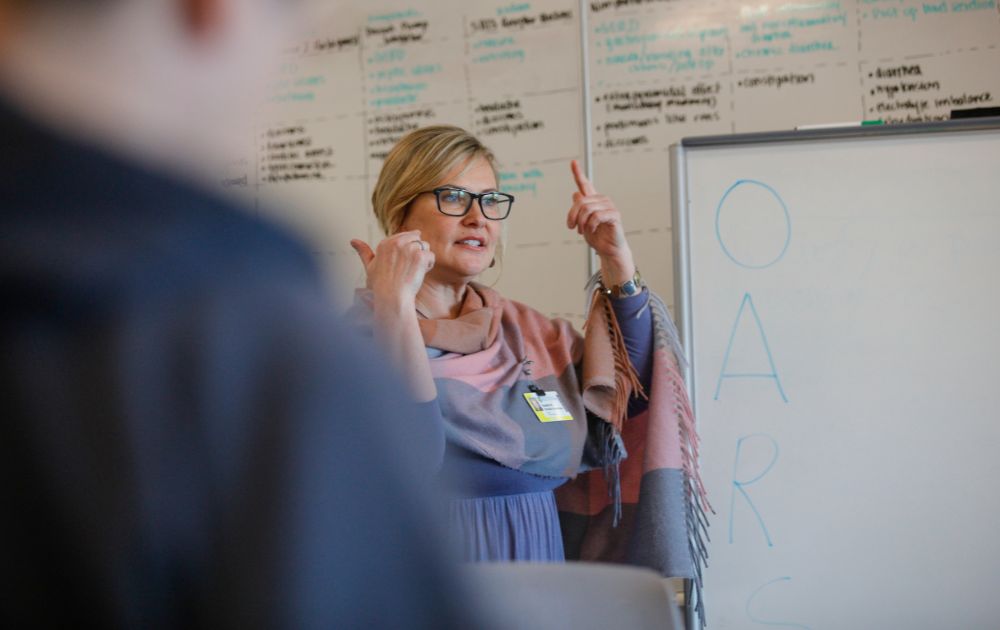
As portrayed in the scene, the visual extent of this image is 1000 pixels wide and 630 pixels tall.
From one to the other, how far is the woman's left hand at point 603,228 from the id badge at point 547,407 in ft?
0.96

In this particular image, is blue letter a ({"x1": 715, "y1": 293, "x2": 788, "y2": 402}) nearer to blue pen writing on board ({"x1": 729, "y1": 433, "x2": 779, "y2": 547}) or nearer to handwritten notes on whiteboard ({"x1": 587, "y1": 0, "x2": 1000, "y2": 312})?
blue pen writing on board ({"x1": 729, "y1": 433, "x2": 779, "y2": 547})

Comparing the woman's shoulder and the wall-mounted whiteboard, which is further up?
the wall-mounted whiteboard

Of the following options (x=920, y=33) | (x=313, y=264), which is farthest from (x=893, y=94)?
(x=313, y=264)

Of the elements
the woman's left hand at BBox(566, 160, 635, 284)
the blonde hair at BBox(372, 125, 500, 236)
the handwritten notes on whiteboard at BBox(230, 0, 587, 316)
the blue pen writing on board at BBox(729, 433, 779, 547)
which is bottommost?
the blue pen writing on board at BBox(729, 433, 779, 547)

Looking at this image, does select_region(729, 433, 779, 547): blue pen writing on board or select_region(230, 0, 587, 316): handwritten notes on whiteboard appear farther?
select_region(230, 0, 587, 316): handwritten notes on whiteboard

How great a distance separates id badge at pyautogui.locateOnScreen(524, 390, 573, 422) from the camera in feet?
5.62

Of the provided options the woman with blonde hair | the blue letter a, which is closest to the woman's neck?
the woman with blonde hair

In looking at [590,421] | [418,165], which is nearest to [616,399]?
[590,421]

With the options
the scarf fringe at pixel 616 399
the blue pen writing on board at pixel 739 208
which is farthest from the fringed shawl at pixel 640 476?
the blue pen writing on board at pixel 739 208

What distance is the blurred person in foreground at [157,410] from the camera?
0.92 ft

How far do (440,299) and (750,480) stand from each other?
2.70 ft

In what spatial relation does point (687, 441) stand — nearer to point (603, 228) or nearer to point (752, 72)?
point (603, 228)

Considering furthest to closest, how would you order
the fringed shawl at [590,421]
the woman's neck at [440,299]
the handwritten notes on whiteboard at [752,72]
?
the handwritten notes on whiteboard at [752,72]
the woman's neck at [440,299]
the fringed shawl at [590,421]

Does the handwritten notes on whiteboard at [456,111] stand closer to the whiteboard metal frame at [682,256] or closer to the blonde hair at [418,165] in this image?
the whiteboard metal frame at [682,256]
